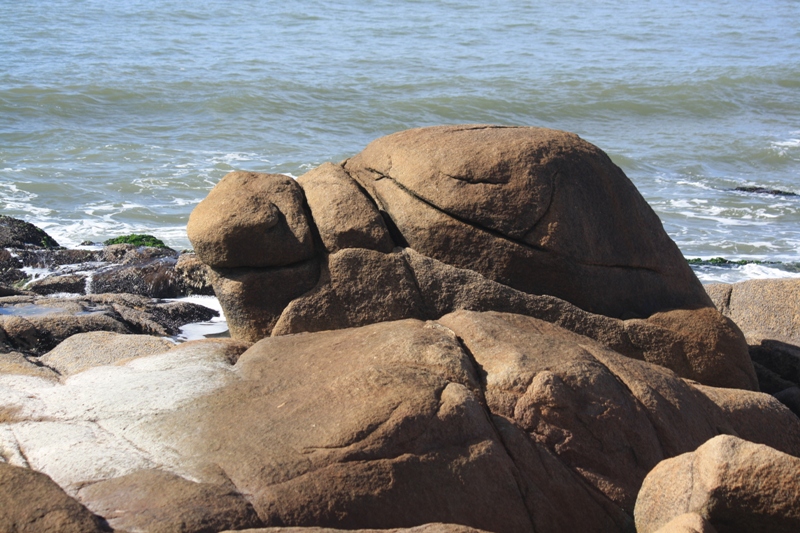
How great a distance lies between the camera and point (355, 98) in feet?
69.8

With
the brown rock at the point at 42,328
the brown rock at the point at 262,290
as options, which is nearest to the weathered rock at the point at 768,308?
the brown rock at the point at 262,290

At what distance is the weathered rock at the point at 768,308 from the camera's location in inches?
306

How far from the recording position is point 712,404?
5.26m

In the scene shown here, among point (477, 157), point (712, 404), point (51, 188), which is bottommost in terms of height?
point (51, 188)

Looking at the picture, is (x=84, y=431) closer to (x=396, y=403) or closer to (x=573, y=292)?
(x=396, y=403)

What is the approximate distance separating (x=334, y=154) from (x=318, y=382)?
12.8 metres

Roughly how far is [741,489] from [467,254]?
249 cm

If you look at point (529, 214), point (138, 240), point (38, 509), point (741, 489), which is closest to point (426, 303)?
point (529, 214)

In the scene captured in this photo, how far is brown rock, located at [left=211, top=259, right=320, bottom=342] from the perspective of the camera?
5832 millimetres

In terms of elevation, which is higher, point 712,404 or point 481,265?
point 481,265

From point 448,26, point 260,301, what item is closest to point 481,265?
point 260,301

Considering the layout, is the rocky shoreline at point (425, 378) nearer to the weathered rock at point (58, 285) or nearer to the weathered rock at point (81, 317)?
the weathered rock at point (81, 317)

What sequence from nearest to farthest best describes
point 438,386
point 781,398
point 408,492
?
point 408,492 < point 438,386 < point 781,398

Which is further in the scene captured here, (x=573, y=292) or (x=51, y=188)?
(x=51, y=188)
